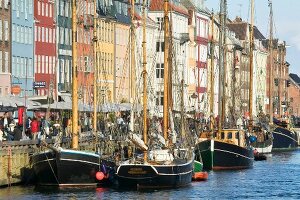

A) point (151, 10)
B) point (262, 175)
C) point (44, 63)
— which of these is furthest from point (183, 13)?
point (262, 175)

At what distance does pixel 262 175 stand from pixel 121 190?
2091 cm

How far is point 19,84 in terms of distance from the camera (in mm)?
116000

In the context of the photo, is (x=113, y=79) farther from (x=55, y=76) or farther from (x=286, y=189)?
(x=286, y=189)

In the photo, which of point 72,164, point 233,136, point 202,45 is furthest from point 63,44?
point 72,164

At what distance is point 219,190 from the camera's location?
7538cm

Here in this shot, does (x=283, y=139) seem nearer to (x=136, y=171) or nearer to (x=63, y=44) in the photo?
(x=63, y=44)

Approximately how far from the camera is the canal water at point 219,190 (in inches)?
2682

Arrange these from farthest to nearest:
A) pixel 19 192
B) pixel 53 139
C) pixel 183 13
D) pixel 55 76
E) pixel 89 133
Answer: pixel 183 13 → pixel 55 76 → pixel 89 133 → pixel 53 139 → pixel 19 192

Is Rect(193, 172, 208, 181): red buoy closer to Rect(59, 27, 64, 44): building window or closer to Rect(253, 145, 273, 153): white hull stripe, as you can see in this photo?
Rect(253, 145, 273, 153): white hull stripe

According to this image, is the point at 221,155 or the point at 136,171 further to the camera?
the point at 221,155

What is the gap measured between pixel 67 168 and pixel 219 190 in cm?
903

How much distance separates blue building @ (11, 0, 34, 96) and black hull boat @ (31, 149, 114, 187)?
145 feet

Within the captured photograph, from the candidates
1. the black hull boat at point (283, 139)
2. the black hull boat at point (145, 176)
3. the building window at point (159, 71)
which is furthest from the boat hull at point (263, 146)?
the black hull boat at point (145, 176)

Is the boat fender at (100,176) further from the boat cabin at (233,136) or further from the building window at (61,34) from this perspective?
the building window at (61,34)
